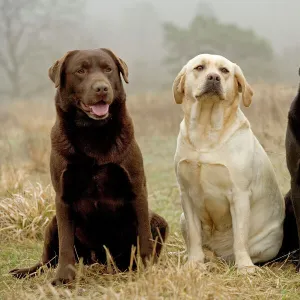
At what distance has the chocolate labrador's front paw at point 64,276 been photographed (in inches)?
141

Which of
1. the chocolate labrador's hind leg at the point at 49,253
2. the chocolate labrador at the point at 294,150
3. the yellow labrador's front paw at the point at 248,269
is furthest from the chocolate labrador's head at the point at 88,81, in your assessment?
the yellow labrador's front paw at the point at 248,269

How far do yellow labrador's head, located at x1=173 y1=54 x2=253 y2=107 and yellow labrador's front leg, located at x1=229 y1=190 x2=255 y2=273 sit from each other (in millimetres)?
624

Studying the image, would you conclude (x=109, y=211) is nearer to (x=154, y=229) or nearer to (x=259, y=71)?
(x=154, y=229)

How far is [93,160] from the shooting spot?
12.0 ft

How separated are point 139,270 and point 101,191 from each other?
0.54m

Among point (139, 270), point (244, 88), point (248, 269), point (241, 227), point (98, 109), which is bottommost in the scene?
point (248, 269)

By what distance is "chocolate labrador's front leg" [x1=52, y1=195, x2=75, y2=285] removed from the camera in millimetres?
3609

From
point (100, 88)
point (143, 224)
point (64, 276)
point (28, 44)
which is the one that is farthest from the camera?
point (28, 44)

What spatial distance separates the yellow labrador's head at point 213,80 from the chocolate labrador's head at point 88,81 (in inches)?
18.9

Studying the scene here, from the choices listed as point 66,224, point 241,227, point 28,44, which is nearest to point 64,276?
point 66,224

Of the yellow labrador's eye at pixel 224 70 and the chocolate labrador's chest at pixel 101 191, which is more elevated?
the yellow labrador's eye at pixel 224 70

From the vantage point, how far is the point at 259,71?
97.5 feet

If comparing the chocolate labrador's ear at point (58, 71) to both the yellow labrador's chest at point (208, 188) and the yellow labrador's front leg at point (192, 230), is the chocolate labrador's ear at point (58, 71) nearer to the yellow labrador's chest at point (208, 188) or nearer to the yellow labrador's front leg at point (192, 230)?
the yellow labrador's chest at point (208, 188)

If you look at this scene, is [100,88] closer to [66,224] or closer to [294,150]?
[66,224]
